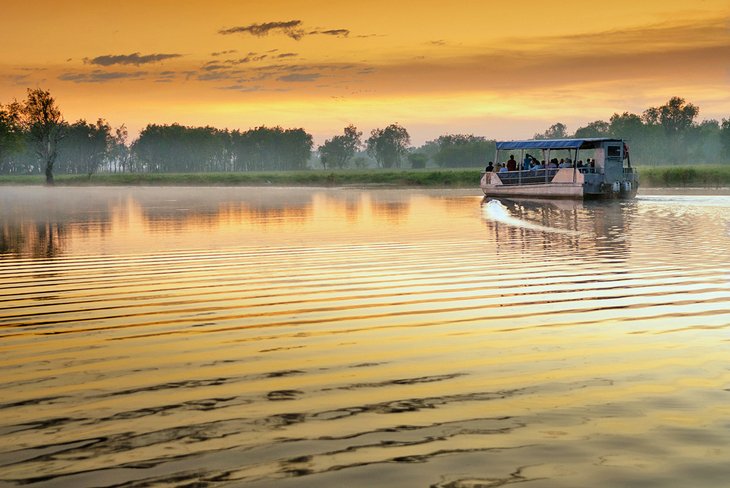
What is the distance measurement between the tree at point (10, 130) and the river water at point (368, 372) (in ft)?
381

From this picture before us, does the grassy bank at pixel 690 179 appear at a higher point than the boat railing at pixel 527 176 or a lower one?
lower

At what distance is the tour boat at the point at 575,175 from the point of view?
5034 cm

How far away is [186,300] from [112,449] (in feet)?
22.9

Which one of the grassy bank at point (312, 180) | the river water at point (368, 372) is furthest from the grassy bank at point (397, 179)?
the river water at point (368, 372)

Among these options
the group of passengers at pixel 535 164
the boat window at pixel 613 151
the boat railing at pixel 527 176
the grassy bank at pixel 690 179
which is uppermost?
the boat window at pixel 613 151

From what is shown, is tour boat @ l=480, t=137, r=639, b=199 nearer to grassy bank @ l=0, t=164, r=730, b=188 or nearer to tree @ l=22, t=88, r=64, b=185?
grassy bank @ l=0, t=164, r=730, b=188

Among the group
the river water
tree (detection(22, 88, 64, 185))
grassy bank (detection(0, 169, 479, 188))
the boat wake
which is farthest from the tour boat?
tree (detection(22, 88, 64, 185))

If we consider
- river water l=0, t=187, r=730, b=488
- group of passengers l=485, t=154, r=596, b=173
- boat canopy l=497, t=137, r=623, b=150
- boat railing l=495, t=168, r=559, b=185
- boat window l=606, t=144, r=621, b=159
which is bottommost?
river water l=0, t=187, r=730, b=488

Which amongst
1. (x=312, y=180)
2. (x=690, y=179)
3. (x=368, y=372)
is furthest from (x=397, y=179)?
(x=368, y=372)

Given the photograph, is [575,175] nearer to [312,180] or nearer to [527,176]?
[527,176]

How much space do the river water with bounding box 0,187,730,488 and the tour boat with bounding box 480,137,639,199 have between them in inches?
1310

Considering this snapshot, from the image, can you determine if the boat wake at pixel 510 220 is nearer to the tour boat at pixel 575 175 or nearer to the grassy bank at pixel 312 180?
the tour boat at pixel 575 175

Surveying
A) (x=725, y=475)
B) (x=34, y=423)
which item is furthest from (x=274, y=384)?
(x=725, y=475)

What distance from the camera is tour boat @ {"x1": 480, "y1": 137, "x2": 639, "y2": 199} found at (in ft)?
165
